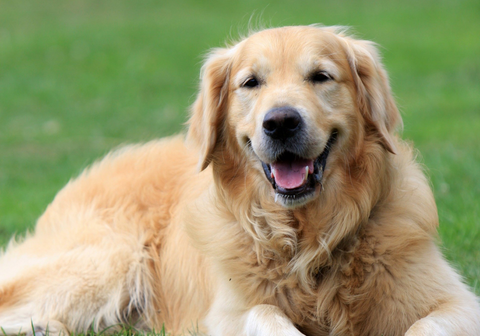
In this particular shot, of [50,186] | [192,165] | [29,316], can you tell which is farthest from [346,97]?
[50,186]

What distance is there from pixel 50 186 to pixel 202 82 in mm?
5621

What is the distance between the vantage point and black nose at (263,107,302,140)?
12.0 feet

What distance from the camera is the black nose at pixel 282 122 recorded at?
12.0 feet

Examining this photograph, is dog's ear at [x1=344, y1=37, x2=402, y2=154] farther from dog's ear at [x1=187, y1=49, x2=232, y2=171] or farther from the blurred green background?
the blurred green background

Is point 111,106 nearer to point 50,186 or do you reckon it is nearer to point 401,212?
point 50,186

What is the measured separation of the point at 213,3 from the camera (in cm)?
2473

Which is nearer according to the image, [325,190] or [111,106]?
[325,190]

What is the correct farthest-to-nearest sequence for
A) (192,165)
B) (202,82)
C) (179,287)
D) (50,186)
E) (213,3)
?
(213,3)
(50,186)
(192,165)
(179,287)
(202,82)

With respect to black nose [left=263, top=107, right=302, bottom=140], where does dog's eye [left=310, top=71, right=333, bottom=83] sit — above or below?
above

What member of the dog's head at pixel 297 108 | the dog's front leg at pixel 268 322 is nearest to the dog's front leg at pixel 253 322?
the dog's front leg at pixel 268 322

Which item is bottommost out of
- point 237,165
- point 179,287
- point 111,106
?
point 111,106

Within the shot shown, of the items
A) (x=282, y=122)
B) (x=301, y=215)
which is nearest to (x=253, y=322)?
(x=301, y=215)

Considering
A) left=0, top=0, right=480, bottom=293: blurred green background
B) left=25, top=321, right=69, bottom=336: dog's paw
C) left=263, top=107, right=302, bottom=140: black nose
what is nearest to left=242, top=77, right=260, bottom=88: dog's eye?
left=263, top=107, right=302, bottom=140: black nose

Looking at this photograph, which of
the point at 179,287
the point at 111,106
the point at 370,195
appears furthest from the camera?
the point at 111,106
